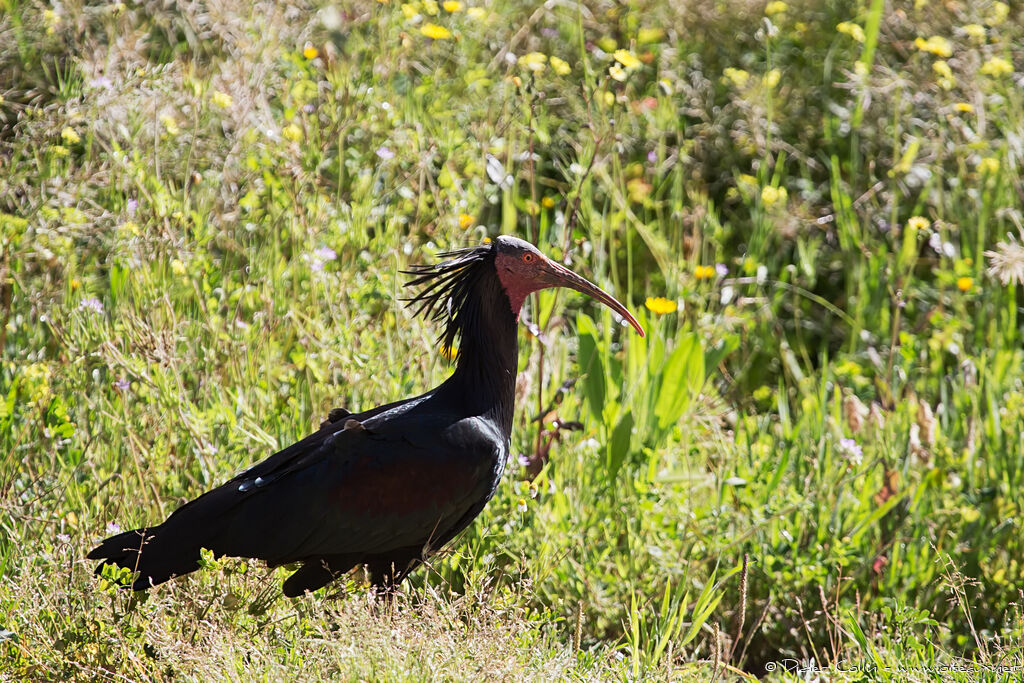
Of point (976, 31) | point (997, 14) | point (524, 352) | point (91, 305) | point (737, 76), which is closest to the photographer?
point (91, 305)

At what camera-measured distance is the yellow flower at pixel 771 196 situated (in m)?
4.42

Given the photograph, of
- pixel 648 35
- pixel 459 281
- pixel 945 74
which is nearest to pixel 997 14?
pixel 945 74

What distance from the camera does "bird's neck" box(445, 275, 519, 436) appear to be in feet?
10.3

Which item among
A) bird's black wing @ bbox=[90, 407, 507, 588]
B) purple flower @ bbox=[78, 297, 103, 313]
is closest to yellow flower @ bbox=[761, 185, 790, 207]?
bird's black wing @ bbox=[90, 407, 507, 588]

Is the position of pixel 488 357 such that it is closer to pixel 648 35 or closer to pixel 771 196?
pixel 771 196

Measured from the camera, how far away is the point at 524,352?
389 centimetres

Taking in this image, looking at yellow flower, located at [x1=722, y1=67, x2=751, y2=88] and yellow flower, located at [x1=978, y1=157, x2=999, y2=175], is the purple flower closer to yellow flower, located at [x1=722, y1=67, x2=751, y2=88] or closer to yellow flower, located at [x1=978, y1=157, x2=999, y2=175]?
yellow flower, located at [x1=722, y1=67, x2=751, y2=88]

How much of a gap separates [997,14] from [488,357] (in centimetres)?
376

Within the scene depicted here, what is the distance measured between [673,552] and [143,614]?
5.30ft

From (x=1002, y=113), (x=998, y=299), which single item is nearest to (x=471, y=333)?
(x=998, y=299)

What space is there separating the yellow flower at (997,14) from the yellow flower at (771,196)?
1.62m

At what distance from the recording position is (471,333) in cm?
317

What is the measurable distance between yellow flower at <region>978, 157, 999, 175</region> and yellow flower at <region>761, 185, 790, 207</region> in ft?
2.85

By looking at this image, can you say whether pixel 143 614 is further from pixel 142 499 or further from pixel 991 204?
pixel 991 204
